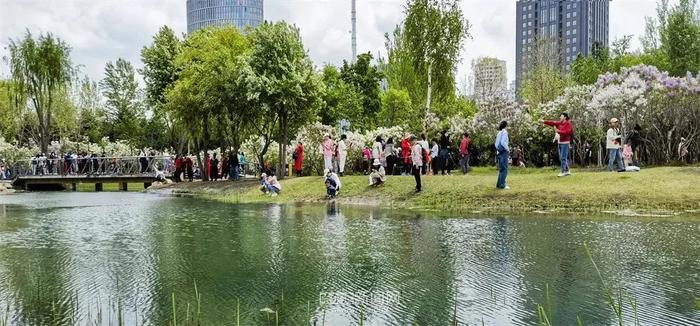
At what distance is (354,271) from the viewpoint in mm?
8961

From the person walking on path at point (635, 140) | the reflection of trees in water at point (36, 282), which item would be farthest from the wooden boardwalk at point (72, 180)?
the person walking on path at point (635, 140)

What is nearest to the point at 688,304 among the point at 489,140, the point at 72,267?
the point at 72,267

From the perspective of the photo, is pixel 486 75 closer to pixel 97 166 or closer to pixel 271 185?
pixel 97 166

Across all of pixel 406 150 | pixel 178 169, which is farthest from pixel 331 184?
pixel 178 169

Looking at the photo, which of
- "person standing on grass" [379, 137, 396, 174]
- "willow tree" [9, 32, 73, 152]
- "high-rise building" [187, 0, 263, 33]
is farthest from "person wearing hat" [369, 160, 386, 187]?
"high-rise building" [187, 0, 263, 33]

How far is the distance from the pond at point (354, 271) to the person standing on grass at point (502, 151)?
3007 mm

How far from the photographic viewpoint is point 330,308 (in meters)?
6.92

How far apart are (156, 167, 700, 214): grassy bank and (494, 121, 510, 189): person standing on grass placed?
0.29m

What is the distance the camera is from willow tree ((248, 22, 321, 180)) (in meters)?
28.3

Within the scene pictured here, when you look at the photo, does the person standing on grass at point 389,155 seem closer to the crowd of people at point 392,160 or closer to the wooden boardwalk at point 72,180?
the crowd of people at point 392,160

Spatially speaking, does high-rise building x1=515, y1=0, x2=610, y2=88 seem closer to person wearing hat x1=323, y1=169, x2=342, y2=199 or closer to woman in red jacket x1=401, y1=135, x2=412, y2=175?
woman in red jacket x1=401, y1=135, x2=412, y2=175

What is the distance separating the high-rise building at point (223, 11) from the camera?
175625 mm

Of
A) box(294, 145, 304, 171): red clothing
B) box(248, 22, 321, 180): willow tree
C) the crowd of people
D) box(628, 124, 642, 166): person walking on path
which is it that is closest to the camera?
the crowd of people

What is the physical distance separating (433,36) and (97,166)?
22.6m
